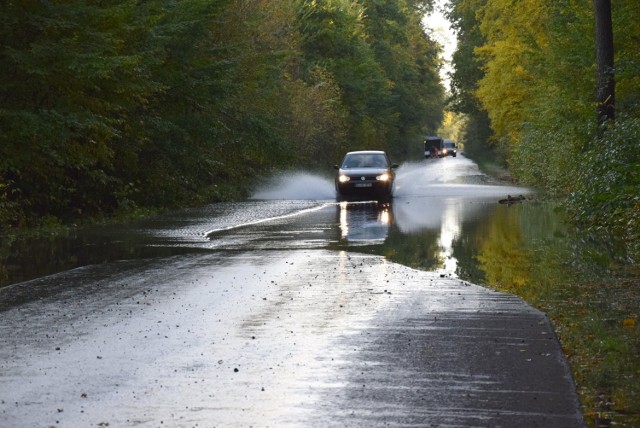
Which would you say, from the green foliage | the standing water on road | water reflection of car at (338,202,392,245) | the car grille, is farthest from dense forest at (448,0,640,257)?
the car grille

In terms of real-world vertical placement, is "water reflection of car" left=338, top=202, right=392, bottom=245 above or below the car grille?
below

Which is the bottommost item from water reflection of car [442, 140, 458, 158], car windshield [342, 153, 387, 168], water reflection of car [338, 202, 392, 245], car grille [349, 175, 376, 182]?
water reflection of car [442, 140, 458, 158]

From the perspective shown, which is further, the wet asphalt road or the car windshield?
the car windshield

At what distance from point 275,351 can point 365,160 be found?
96.7 ft

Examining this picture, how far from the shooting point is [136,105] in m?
29.2

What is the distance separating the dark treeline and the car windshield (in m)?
2.42

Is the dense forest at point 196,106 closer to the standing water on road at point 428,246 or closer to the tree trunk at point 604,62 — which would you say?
the tree trunk at point 604,62

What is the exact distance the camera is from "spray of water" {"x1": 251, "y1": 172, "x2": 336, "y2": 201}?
4209cm

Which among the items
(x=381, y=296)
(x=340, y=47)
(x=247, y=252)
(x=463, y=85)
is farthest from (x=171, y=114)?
(x=463, y=85)

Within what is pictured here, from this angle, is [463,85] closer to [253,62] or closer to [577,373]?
[253,62]

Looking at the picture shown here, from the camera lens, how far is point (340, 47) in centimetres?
7506

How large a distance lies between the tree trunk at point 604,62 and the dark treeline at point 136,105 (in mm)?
10280

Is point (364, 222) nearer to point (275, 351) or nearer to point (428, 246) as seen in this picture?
point (428, 246)

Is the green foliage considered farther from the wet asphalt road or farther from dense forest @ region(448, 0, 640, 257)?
the wet asphalt road
